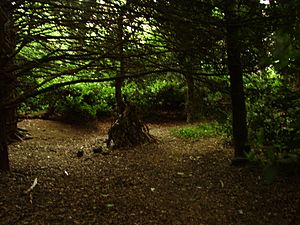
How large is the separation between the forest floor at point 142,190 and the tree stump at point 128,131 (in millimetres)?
572

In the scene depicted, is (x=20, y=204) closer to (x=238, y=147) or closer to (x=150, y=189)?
(x=150, y=189)

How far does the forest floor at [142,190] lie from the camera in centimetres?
304

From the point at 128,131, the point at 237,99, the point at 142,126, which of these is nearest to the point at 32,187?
the point at 237,99

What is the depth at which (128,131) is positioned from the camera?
6.47m

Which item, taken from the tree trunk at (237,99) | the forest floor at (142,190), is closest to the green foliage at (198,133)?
the forest floor at (142,190)

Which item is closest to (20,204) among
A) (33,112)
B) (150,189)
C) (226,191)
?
(150,189)

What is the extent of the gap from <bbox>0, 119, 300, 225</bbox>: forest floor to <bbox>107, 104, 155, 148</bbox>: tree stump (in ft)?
1.88

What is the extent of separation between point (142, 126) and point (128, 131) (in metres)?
0.39

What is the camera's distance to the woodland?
2.90 m

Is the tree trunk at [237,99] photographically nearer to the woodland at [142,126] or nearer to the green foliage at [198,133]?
the woodland at [142,126]

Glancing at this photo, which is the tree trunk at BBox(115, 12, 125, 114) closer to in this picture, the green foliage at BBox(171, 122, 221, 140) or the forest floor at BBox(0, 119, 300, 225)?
the forest floor at BBox(0, 119, 300, 225)

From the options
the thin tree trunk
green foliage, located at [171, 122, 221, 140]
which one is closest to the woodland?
the thin tree trunk

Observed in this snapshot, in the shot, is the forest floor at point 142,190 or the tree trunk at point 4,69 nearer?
the forest floor at point 142,190

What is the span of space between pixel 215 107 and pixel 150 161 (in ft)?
4.48
